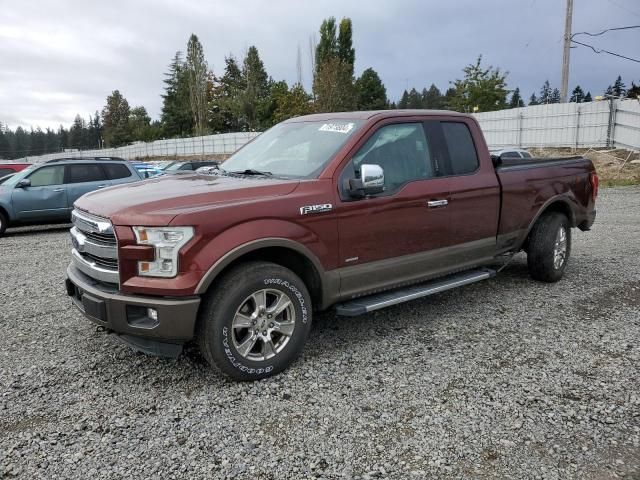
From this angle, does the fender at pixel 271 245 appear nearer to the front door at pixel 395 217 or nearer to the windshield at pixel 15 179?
the front door at pixel 395 217

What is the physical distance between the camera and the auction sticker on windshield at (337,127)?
4.28 meters

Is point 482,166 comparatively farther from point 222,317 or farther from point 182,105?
point 182,105

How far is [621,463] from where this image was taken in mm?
2668

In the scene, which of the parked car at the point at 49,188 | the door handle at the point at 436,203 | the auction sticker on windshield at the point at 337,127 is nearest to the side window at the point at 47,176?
the parked car at the point at 49,188

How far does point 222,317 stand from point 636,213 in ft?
40.7

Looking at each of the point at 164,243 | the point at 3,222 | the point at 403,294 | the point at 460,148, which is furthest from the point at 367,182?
the point at 3,222

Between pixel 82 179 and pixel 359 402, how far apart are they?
1041 centimetres

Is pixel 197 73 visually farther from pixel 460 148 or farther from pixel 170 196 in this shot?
pixel 170 196

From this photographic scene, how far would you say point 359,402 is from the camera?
3.30 meters

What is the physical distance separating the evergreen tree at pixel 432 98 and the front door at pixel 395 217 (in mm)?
98796

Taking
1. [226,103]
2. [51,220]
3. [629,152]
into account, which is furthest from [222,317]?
[226,103]

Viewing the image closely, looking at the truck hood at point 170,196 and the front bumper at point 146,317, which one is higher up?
the truck hood at point 170,196

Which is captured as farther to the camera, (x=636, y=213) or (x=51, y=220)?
(x=636, y=213)

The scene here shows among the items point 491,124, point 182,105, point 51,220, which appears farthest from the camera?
point 182,105
